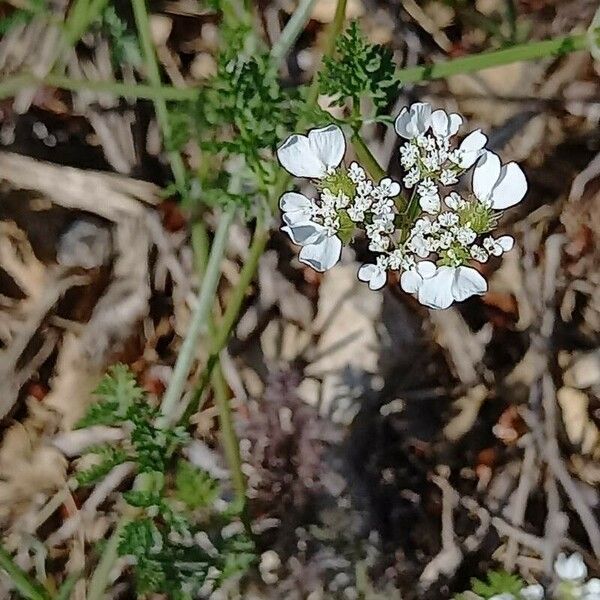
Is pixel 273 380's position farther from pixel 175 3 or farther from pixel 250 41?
pixel 175 3

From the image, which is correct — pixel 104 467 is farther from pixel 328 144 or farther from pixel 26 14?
pixel 26 14

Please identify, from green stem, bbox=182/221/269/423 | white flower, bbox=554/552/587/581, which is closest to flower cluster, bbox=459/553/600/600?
white flower, bbox=554/552/587/581

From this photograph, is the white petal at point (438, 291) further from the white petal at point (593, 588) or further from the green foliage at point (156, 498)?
the white petal at point (593, 588)

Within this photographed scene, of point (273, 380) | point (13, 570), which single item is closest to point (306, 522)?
point (273, 380)

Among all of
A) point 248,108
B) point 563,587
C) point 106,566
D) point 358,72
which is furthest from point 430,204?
point 106,566

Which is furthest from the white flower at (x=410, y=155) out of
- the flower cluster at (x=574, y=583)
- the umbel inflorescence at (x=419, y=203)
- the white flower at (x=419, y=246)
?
the flower cluster at (x=574, y=583)

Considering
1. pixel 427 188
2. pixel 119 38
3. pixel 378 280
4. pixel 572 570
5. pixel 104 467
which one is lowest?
pixel 572 570
